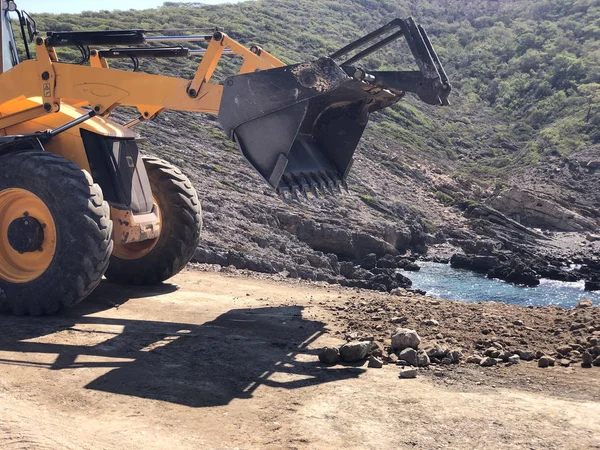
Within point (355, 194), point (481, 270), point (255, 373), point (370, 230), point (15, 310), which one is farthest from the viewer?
point (355, 194)

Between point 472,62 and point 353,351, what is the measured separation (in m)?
49.7

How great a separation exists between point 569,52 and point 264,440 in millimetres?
50385

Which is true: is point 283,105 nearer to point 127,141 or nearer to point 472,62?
point 127,141

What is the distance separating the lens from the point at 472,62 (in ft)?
176

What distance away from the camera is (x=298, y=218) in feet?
62.5

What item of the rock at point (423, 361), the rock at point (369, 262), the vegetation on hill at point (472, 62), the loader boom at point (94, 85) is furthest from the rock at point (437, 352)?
the vegetation on hill at point (472, 62)

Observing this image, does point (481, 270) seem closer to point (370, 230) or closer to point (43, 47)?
point (370, 230)

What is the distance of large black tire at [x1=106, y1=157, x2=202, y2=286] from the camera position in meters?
9.73

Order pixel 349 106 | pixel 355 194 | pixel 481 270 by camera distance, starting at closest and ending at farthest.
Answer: pixel 349 106 < pixel 481 270 < pixel 355 194

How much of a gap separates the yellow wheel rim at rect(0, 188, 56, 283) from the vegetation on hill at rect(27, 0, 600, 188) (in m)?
17.0

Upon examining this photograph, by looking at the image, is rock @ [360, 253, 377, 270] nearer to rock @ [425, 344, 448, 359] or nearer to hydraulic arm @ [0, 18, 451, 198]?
hydraulic arm @ [0, 18, 451, 198]

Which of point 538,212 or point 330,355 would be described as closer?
point 330,355

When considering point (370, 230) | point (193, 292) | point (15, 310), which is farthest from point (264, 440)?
point (370, 230)

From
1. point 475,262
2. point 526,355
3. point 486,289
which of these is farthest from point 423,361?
point 475,262
